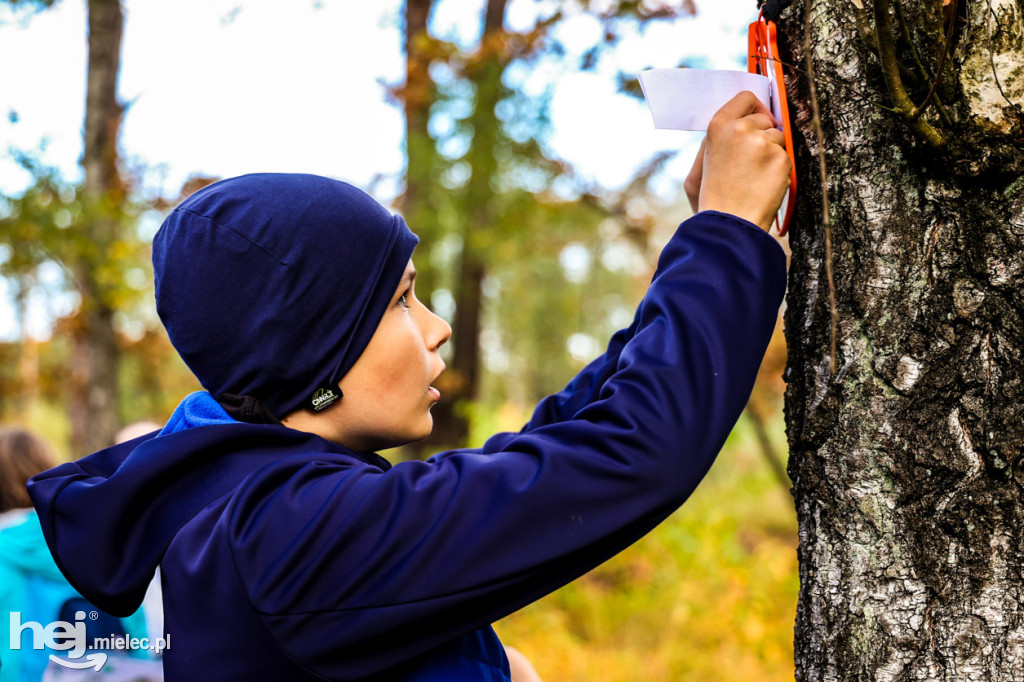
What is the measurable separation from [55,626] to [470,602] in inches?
95.5

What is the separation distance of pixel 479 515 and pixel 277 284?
467 mm

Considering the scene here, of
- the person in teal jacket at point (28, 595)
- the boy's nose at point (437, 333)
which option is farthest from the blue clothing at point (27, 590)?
the boy's nose at point (437, 333)

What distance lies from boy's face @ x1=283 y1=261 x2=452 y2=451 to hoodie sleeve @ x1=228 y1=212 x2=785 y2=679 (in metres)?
0.20

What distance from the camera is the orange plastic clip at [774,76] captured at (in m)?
1.24

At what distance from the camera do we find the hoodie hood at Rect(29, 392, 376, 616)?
113cm

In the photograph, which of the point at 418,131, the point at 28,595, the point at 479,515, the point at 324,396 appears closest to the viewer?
the point at 479,515

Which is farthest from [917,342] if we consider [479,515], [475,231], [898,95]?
[475,231]

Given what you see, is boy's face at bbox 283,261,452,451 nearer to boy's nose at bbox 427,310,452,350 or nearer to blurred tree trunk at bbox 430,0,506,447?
boy's nose at bbox 427,310,452,350

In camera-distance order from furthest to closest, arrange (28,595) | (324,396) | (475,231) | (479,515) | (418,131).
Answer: (418,131) < (475,231) < (28,595) < (324,396) < (479,515)

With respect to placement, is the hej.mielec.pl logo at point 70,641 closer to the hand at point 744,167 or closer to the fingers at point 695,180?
the fingers at point 695,180

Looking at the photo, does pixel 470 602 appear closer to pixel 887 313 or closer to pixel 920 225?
pixel 887 313

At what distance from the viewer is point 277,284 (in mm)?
1179

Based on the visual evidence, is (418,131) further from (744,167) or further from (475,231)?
(744,167)

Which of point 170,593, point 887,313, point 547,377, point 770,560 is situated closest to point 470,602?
point 170,593
